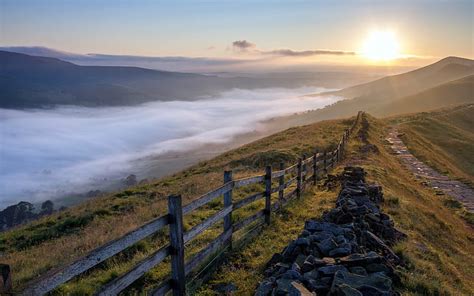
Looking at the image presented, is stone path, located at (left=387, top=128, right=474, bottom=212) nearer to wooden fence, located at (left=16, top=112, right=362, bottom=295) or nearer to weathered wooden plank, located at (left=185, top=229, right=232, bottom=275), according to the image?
wooden fence, located at (left=16, top=112, right=362, bottom=295)

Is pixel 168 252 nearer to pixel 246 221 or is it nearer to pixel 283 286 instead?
pixel 283 286

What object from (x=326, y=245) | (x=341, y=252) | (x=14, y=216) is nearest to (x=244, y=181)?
(x=326, y=245)

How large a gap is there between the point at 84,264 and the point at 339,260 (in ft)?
16.3

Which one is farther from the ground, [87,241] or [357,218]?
[357,218]

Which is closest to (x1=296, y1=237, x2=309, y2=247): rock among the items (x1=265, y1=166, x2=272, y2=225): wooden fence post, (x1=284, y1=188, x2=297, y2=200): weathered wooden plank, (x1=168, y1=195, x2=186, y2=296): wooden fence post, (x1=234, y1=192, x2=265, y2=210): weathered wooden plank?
(x1=234, y1=192, x2=265, y2=210): weathered wooden plank

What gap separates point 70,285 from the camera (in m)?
8.16

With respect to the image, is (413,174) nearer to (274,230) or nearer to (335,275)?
(274,230)

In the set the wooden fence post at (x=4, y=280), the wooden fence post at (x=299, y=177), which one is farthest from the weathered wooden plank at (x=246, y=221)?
the wooden fence post at (x=4, y=280)

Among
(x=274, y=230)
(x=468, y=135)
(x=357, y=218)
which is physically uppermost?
(x=357, y=218)

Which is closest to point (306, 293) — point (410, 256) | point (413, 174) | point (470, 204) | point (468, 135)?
point (410, 256)

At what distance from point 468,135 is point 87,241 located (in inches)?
2385

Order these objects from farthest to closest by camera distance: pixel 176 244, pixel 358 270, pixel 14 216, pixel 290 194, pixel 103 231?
pixel 14 216 < pixel 290 194 < pixel 103 231 < pixel 358 270 < pixel 176 244

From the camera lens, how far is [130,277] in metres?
5.62

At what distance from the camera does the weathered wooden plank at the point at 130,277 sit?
5035mm
